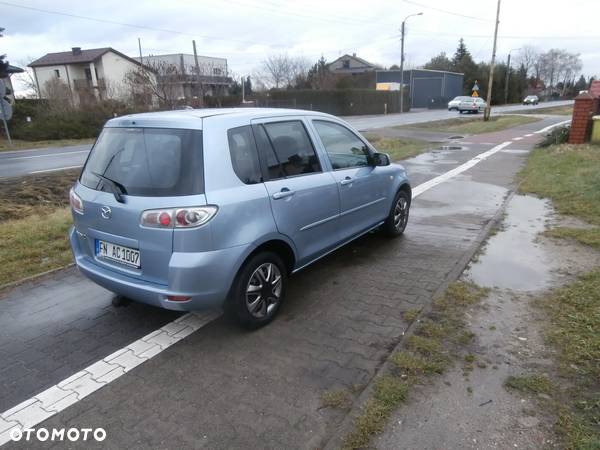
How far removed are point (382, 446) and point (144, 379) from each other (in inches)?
65.3

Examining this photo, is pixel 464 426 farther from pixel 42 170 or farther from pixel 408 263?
pixel 42 170

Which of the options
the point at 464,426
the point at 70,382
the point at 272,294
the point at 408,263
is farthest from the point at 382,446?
the point at 408,263

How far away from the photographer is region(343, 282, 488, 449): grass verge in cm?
256

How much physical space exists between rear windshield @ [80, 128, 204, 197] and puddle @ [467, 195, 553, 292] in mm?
3096

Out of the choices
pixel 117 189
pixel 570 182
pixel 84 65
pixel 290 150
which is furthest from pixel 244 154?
pixel 84 65

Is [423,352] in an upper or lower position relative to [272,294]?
lower

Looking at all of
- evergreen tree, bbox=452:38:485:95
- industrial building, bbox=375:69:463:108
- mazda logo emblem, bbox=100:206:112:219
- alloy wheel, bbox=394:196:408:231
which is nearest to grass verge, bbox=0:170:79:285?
mazda logo emblem, bbox=100:206:112:219

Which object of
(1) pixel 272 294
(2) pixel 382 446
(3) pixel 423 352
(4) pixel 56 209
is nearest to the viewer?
(2) pixel 382 446

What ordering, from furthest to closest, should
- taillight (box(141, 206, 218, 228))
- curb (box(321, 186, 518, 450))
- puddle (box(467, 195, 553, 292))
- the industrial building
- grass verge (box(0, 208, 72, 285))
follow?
the industrial building, grass verge (box(0, 208, 72, 285)), puddle (box(467, 195, 553, 292)), taillight (box(141, 206, 218, 228)), curb (box(321, 186, 518, 450))

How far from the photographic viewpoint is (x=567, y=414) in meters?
2.60

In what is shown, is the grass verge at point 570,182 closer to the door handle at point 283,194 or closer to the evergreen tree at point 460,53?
the door handle at point 283,194

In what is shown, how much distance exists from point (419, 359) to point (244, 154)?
6.61 feet

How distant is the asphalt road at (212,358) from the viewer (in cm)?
262
